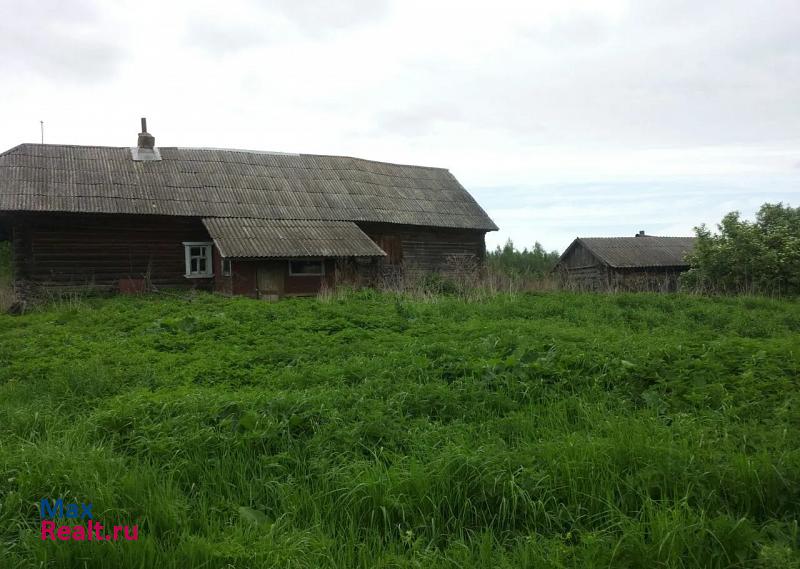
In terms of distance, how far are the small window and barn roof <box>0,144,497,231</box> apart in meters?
2.54

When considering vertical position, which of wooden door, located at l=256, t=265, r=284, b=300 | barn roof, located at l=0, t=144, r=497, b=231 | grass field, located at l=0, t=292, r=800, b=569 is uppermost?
barn roof, located at l=0, t=144, r=497, b=231

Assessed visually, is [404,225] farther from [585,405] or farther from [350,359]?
[585,405]

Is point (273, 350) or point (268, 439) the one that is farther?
point (273, 350)

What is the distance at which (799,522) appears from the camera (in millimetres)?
3266

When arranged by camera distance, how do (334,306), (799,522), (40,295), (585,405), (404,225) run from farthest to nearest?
(404,225)
(40,295)
(334,306)
(585,405)
(799,522)

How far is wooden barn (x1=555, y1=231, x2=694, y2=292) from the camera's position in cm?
2661

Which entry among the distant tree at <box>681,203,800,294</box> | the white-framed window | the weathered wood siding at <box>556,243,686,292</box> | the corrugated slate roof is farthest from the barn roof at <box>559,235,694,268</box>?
the white-framed window

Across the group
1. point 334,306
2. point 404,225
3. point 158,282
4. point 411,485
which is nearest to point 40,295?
point 158,282

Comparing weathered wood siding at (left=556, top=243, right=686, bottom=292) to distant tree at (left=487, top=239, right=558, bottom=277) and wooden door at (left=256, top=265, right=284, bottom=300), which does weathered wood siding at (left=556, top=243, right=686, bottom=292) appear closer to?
distant tree at (left=487, top=239, right=558, bottom=277)

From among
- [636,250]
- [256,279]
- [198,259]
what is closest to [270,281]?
[256,279]

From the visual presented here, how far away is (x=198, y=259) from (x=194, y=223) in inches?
48.2

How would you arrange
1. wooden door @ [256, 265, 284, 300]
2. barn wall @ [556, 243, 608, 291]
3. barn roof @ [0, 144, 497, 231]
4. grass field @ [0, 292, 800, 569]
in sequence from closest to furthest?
grass field @ [0, 292, 800, 569] < wooden door @ [256, 265, 284, 300] < barn roof @ [0, 144, 497, 231] < barn wall @ [556, 243, 608, 291]

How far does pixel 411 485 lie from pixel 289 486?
33.6 inches

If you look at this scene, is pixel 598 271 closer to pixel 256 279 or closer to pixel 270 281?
pixel 270 281
